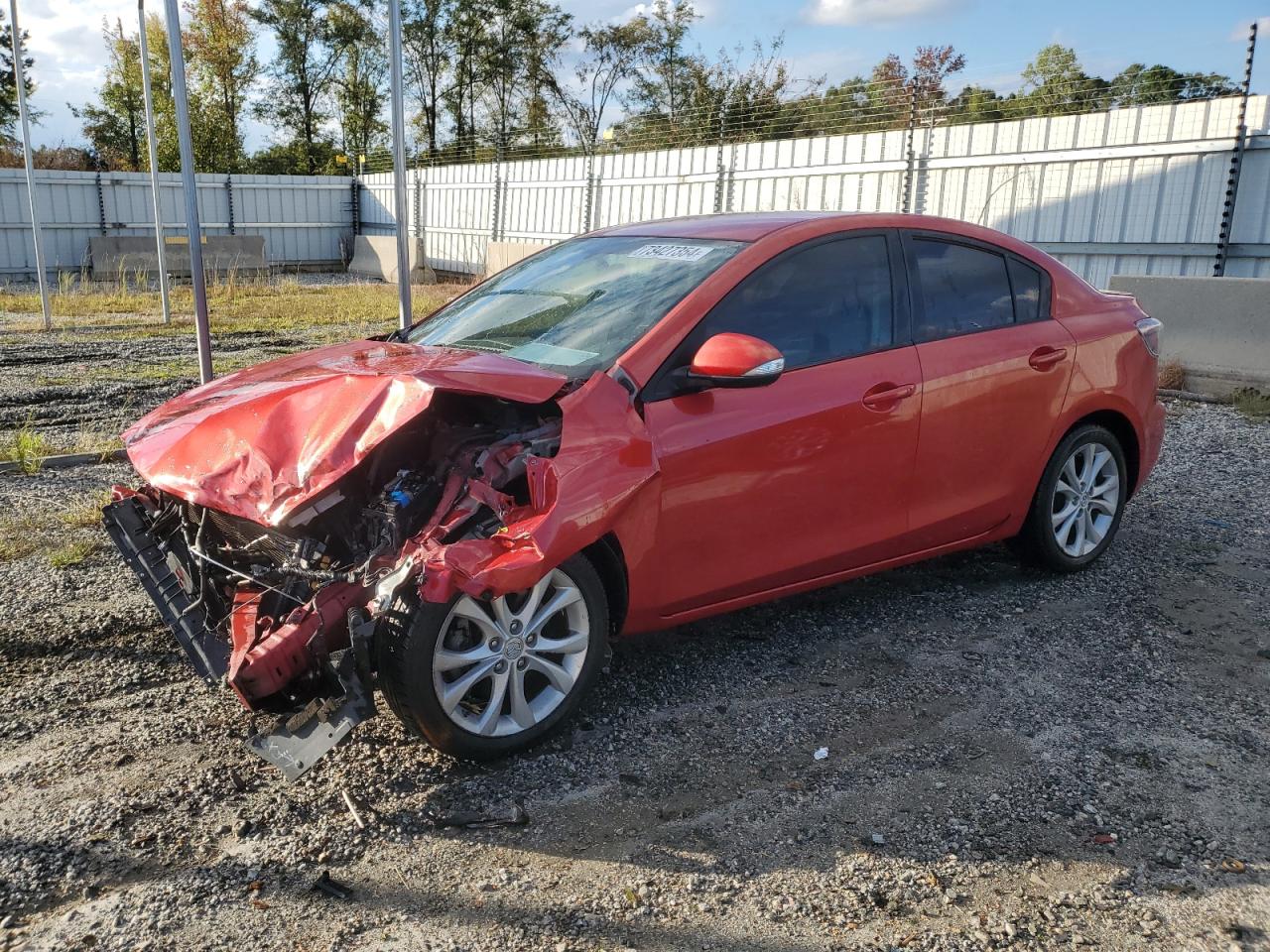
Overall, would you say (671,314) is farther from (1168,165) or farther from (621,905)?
(1168,165)

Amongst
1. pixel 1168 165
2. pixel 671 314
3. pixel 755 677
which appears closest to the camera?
pixel 671 314

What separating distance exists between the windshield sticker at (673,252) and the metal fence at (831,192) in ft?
32.2

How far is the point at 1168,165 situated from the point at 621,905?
12363 millimetres

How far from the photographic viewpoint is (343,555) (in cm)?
334

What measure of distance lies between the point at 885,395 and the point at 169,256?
24.8m

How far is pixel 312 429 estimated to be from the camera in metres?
3.37

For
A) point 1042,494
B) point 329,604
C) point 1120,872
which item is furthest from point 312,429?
point 1042,494

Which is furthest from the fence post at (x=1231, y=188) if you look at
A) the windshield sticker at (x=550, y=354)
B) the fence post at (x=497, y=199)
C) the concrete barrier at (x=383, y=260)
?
the concrete barrier at (x=383, y=260)

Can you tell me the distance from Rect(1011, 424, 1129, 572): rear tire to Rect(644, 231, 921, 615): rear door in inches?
41.0

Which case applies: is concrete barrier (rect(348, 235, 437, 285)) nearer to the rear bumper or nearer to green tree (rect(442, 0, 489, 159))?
green tree (rect(442, 0, 489, 159))

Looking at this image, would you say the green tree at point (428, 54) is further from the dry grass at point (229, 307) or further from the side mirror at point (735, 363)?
the side mirror at point (735, 363)

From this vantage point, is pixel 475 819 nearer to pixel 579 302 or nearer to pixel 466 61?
pixel 579 302

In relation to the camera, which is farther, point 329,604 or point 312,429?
point 312,429

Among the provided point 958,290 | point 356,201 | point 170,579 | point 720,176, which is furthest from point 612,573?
point 356,201
